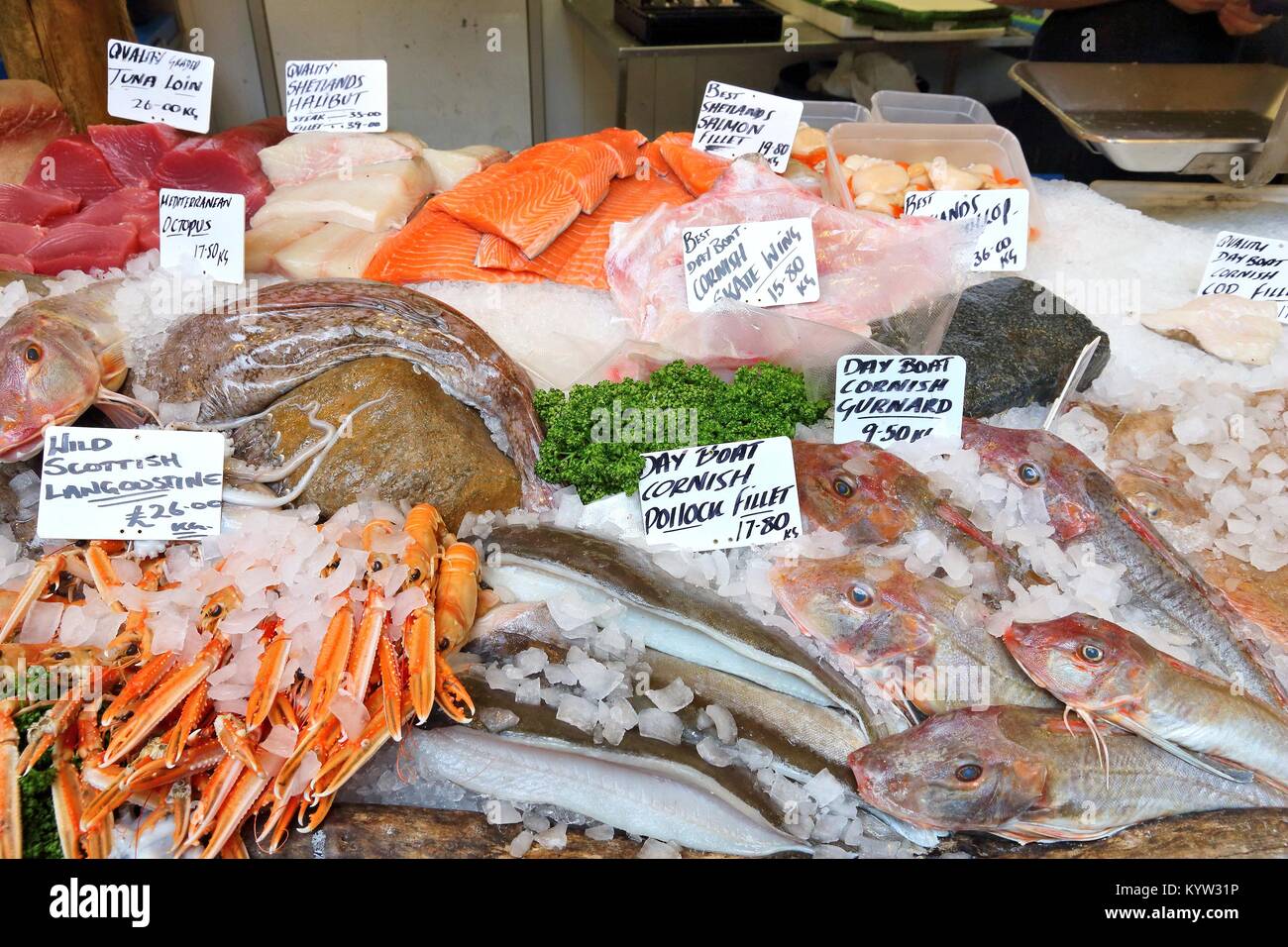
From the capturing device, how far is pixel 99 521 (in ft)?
5.51

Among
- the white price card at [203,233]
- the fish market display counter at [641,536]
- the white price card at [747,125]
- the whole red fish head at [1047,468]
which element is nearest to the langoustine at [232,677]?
the fish market display counter at [641,536]

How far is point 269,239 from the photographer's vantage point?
2.75 m

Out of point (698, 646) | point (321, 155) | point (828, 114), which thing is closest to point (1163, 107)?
point (828, 114)

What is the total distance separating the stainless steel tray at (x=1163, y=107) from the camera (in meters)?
2.83

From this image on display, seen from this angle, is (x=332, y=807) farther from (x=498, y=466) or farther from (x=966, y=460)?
(x=966, y=460)

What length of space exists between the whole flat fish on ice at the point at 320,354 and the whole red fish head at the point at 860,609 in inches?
26.9

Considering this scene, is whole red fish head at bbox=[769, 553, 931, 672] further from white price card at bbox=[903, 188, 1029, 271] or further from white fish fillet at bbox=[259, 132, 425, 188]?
white fish fillet at bbox=[259, 132, 425, 188]

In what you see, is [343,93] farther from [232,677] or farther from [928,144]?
[232,677]

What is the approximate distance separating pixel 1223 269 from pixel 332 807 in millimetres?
3029

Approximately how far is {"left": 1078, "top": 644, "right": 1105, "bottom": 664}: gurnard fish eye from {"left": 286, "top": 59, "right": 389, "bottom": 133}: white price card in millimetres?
2998

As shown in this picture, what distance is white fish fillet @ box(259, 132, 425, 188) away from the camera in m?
3.16

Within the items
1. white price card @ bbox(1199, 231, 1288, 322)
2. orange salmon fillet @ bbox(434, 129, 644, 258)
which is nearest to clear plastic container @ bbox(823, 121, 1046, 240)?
white price card @ bbox(1199, 231, 1288, 322)
